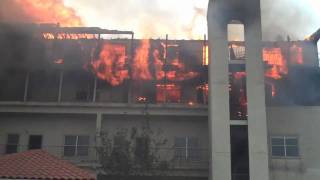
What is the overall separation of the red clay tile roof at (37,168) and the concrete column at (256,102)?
759 centimetres

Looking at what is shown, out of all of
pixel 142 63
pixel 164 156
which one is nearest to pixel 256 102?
pixel 164 156

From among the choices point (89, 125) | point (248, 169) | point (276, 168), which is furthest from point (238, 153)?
point (89, 125)

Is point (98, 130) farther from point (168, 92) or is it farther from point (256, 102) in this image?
point (256, 102)

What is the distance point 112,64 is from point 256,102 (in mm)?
8750

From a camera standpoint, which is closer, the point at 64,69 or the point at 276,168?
the point at 276,168

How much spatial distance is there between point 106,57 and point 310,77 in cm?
1150

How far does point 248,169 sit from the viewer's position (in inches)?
812

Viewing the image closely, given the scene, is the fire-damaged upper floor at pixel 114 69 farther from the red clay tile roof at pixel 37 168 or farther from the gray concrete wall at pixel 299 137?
the red clay tile roof at pixel 37 168

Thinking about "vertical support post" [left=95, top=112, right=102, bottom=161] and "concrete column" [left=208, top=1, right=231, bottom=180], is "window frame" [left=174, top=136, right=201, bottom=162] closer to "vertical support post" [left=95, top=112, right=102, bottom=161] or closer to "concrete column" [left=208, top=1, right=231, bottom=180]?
"concrete column" [left=208, top=1, right=231, bottom=180]

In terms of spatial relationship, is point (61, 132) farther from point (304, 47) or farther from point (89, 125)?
point (304, 47)

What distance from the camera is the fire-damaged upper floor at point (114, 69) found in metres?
25.2

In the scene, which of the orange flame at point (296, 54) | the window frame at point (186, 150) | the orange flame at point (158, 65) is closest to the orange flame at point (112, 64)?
the orange flame at point (158, 65)

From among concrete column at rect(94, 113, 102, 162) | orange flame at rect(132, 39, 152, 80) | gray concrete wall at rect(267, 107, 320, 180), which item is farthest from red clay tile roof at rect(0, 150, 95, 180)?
gray concrete wall at rect(267, 107, 320, 180)

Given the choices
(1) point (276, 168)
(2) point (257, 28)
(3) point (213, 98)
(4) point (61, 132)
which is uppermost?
(2) point (257, 28)
